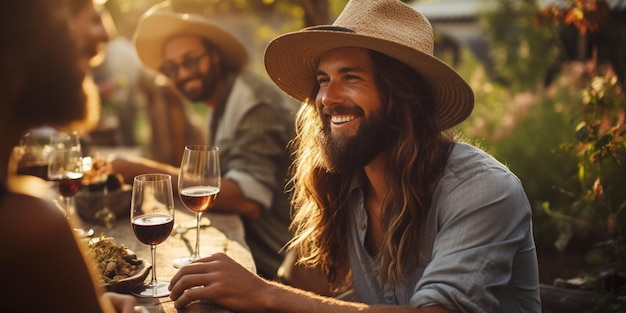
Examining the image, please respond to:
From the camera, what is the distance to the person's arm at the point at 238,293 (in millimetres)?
1936

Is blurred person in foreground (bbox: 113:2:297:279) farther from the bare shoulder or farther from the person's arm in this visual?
the bare shoulder

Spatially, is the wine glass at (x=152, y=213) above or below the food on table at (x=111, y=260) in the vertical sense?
above

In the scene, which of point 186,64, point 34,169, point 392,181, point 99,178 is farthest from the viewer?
point 186,64

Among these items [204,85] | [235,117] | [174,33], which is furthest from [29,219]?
[174,33]

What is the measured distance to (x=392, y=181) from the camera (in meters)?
2.39

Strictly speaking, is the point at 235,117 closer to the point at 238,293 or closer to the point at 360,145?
the point at 360,145

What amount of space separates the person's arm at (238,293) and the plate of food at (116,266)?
147 millimetres

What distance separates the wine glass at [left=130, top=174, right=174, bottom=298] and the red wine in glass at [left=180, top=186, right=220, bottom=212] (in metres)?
0.35

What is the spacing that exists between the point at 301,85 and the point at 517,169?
3.48 metres

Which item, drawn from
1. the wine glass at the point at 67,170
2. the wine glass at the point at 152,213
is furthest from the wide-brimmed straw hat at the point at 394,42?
the wine glass at the point at 67,170

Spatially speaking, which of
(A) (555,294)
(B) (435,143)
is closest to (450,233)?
(B) (435,143)

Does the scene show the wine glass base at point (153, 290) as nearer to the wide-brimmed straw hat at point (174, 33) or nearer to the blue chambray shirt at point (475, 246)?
the blue chambray shirt at point (475, 246)

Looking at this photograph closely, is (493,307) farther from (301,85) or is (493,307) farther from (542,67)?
(542,67)

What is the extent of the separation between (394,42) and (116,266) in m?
1.22
